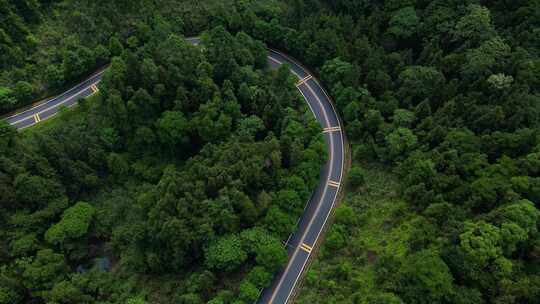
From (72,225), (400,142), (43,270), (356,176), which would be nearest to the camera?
(43,270)

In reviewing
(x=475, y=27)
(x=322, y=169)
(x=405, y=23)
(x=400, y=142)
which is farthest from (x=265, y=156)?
(x=475, y=27)

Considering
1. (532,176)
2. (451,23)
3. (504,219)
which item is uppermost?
(451,23)

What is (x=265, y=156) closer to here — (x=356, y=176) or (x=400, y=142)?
(x=356, y=176)

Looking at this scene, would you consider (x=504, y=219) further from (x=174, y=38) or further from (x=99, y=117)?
(x=99, y=117)

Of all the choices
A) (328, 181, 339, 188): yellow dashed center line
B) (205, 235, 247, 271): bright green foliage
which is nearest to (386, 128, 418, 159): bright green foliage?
(328, 181, 339, 188): yellow dashed center line

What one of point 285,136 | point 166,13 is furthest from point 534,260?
point 166,13

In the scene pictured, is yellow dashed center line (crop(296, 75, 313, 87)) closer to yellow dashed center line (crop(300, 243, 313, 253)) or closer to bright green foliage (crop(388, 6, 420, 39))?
bright green foliage (crop(388, 6, 420, 39))

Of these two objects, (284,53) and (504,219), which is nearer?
(504,219)
